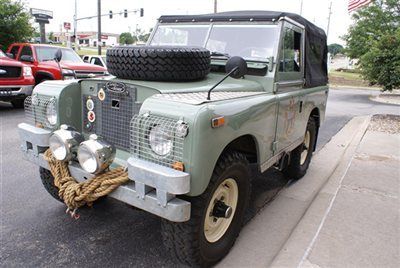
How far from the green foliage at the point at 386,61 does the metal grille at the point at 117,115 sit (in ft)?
38.3

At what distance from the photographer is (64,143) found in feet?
9.09

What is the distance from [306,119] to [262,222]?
5.71 feet

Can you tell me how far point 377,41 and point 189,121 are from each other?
559 inches

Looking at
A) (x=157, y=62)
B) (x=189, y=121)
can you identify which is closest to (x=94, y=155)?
(x=189, y=121)

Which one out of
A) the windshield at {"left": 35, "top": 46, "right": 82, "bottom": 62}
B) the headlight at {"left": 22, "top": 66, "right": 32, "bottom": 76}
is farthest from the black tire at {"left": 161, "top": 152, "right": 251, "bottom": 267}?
the windshield at {"left": 35, "top": 46, "right": 82, "bottom": 62}

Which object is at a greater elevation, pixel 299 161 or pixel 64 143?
pixel 64 143

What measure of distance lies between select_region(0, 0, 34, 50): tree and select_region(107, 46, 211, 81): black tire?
1468cm

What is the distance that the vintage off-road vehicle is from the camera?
2357 millimetres

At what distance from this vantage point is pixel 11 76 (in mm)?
9578

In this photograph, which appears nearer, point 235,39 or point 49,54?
point 235,39

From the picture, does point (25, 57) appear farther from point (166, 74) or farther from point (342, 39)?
point (342, 39)

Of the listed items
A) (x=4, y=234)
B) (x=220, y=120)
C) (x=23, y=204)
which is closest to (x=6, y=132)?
(x=23, y=204)

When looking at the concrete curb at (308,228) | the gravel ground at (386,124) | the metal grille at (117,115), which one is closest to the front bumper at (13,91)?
the metal grille at (117,115)

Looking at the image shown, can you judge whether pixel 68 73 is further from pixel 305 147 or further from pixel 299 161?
pixel 299 161
